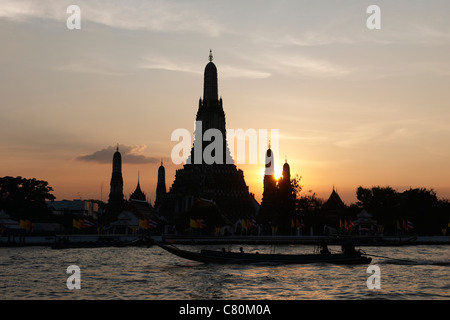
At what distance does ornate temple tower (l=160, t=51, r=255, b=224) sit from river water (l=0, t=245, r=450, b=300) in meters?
76.7

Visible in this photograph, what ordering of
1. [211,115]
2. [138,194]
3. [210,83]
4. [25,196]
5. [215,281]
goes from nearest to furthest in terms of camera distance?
[215,281] → [25,196] → [211,115] → [210,83] → [138,194]

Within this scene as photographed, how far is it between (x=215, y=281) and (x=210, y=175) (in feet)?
318

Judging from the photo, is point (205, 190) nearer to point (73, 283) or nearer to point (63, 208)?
point (63, 208)

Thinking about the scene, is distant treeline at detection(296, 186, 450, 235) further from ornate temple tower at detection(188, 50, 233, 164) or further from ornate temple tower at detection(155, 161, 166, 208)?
ornate temple tower at detection(155, 161, 166, 208)

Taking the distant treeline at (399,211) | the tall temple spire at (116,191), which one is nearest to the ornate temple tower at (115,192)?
the tall temple spire at (116,191)

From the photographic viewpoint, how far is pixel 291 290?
34812 mm

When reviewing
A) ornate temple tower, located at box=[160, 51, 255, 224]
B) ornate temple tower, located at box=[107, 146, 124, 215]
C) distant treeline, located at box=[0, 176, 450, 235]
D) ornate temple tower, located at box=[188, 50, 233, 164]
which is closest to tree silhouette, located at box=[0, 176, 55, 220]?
distant treeline, located at box=[0, 176, 450, 235]

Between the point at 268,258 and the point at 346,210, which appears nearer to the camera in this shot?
the point at 268,258

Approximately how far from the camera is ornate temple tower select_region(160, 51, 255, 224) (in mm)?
131375

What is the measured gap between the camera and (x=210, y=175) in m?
135

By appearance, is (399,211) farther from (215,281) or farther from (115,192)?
(215,281)

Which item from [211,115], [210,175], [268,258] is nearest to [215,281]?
[268,258]

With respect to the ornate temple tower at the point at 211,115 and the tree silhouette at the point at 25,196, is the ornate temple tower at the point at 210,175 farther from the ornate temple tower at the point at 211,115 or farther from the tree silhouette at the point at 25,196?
the tree silhouette at the point at 25,196

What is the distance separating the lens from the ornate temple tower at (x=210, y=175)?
131m
